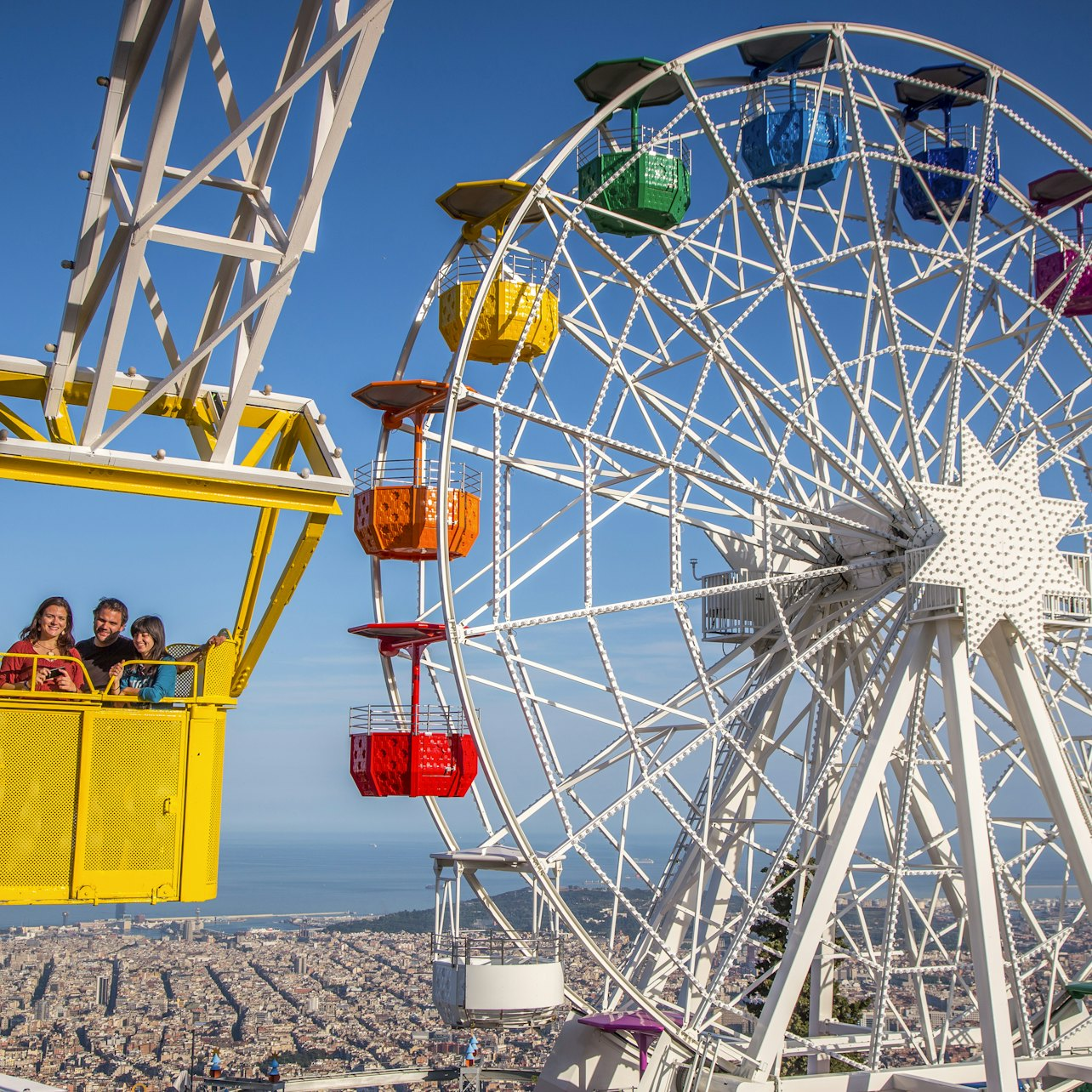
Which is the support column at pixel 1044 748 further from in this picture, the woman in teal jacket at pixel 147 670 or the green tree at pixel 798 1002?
the green tree at pixel 798 1002

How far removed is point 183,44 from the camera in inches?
300

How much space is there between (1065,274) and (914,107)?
3.88 metres

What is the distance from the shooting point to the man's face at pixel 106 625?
8711 mm

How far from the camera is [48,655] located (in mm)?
8320

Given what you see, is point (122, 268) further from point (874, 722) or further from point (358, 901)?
point (358, 901)

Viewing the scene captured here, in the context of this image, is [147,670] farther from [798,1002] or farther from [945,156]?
[798,1002]

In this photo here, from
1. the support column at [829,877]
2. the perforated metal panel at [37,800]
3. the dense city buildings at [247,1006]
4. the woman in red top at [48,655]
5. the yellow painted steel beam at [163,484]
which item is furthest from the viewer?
the dense city buildings at [247,1006]

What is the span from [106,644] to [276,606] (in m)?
1.03

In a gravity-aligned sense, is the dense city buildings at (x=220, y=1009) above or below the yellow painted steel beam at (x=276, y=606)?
below

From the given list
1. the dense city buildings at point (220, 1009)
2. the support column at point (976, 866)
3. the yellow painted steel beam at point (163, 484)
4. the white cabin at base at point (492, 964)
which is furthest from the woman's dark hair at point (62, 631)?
the dense city buildings at point (220, 1009)

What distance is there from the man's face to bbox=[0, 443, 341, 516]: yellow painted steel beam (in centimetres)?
142

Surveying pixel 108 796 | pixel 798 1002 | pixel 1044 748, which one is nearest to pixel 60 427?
pixel 108 796

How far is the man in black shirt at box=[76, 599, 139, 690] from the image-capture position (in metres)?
8.71

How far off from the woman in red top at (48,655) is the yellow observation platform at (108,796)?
0.26 meters
